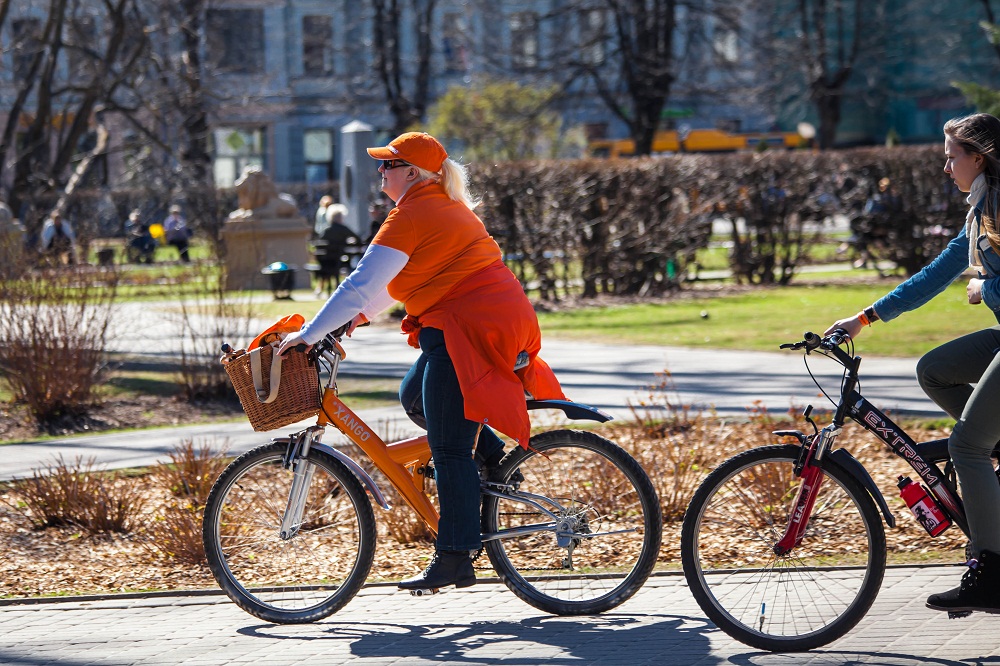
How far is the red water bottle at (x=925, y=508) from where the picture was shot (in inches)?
186

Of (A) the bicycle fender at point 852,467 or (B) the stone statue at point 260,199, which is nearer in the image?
(A) the bicycle fender at point 852,467

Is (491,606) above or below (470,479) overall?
below

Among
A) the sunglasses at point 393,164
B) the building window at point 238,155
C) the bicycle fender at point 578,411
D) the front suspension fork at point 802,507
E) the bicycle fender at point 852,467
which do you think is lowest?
the front suspension fork at point 802,507

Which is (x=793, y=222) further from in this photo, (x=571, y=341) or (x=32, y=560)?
(x=32, y=560)

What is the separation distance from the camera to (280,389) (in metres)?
5.10

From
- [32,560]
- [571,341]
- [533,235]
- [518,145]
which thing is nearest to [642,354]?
[571,341]

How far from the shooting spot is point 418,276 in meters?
5.04

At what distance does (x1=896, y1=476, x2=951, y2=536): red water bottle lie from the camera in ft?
15.5

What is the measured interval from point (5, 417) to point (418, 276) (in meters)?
6.45

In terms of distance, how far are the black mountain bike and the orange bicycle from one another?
13.1 inches

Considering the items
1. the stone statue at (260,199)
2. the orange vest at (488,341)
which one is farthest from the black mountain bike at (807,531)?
the stone statue at (260,199)

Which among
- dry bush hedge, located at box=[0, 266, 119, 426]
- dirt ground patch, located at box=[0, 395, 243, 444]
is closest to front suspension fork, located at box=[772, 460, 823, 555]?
dirt ground patch, located at box=[0, 395, 243, 444]

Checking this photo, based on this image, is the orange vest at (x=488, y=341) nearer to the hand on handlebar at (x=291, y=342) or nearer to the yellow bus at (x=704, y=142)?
the hand on handlebar at (x=291, y=342)

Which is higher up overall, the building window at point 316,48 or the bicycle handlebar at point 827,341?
the building window at point 316,48
